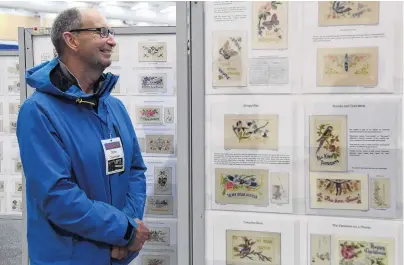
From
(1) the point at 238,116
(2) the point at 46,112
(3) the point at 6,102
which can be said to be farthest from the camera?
(3) the point at 6,102

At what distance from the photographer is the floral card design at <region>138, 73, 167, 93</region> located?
2.31m

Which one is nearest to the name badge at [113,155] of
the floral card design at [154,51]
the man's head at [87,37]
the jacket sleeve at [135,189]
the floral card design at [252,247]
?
the jacket sleeve at [135,189]

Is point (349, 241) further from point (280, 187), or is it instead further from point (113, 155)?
point (113, 155)

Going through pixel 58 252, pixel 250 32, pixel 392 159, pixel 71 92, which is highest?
pixel 250 32

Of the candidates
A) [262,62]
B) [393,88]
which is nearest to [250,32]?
[262,62]

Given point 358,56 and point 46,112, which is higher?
point 358,56

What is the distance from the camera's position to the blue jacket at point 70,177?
64.8 inches

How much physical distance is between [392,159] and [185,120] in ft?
1.94

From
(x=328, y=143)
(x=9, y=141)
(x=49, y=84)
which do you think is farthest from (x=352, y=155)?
(x=9, y=141)

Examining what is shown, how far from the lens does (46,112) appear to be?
170 cm

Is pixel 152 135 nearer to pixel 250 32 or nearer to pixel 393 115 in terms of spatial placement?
pixel 250 32

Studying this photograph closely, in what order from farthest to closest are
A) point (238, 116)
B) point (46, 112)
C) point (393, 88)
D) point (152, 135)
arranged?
point (152, 135), point (46, 112), point (238, 116), point (393, 88)

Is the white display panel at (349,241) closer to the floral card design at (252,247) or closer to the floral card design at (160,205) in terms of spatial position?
the floral card design at (252,247)

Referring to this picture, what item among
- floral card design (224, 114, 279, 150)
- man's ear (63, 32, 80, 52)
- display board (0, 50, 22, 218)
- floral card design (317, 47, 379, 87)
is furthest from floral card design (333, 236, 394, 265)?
display board (0, 50, 22, 218)
